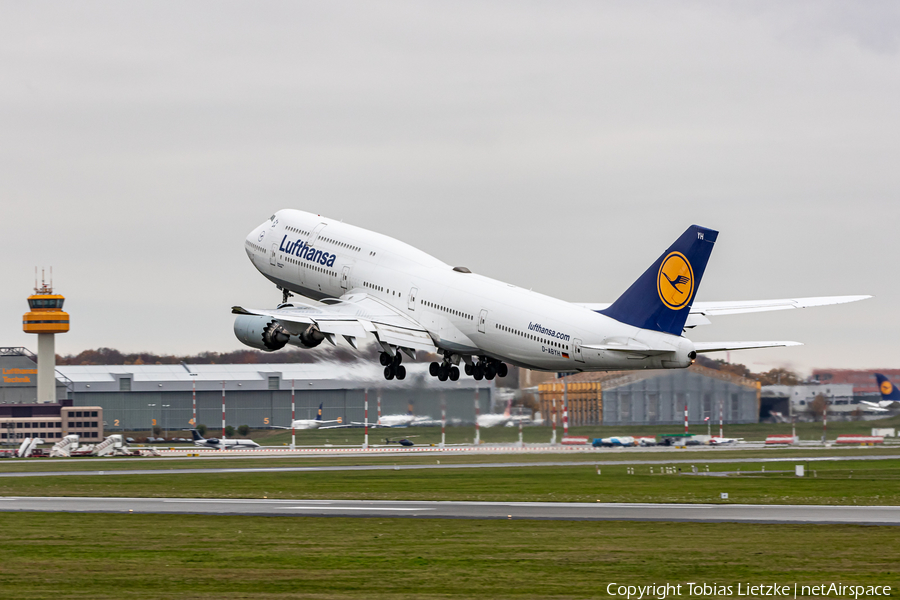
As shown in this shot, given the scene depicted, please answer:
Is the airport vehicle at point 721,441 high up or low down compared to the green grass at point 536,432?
down

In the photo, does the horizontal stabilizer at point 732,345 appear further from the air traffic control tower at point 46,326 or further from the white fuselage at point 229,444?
the air traffic control tower at point 46,326

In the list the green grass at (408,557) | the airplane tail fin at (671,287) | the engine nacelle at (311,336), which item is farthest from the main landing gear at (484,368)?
the green grass at (408,557)

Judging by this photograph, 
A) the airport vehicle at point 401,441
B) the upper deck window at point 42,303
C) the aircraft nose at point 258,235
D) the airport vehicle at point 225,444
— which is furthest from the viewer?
the upper deck window at point 42,303

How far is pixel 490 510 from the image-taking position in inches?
1772

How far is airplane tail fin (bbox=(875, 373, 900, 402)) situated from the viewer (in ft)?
285

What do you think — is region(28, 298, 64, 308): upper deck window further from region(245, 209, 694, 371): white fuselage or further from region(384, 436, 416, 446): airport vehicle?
region(245, 209, 694, 371): white fuselage

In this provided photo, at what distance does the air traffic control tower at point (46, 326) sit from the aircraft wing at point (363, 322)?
90.0 m

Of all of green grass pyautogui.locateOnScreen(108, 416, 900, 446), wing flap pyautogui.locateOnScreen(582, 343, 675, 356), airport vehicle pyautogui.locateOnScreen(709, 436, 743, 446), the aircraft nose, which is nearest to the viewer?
wing flap pyautogui.locateOnScreen(582, 343, 675, 356)

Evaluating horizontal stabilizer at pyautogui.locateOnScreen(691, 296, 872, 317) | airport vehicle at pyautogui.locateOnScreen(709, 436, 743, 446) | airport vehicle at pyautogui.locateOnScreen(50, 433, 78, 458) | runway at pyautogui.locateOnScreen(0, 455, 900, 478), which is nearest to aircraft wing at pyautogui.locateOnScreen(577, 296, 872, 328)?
horizontal stabilizer at pyautogui.locateOnScreen(691, 296, 872, 317)

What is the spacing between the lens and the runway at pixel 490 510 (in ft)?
Answer: 137

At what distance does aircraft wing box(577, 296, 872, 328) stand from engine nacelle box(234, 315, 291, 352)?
1384 cm

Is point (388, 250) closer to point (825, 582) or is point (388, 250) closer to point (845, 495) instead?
point (845, 495)

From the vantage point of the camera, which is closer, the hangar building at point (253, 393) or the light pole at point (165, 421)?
the hangar building at point (253, 393)

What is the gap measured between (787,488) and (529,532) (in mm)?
25130
